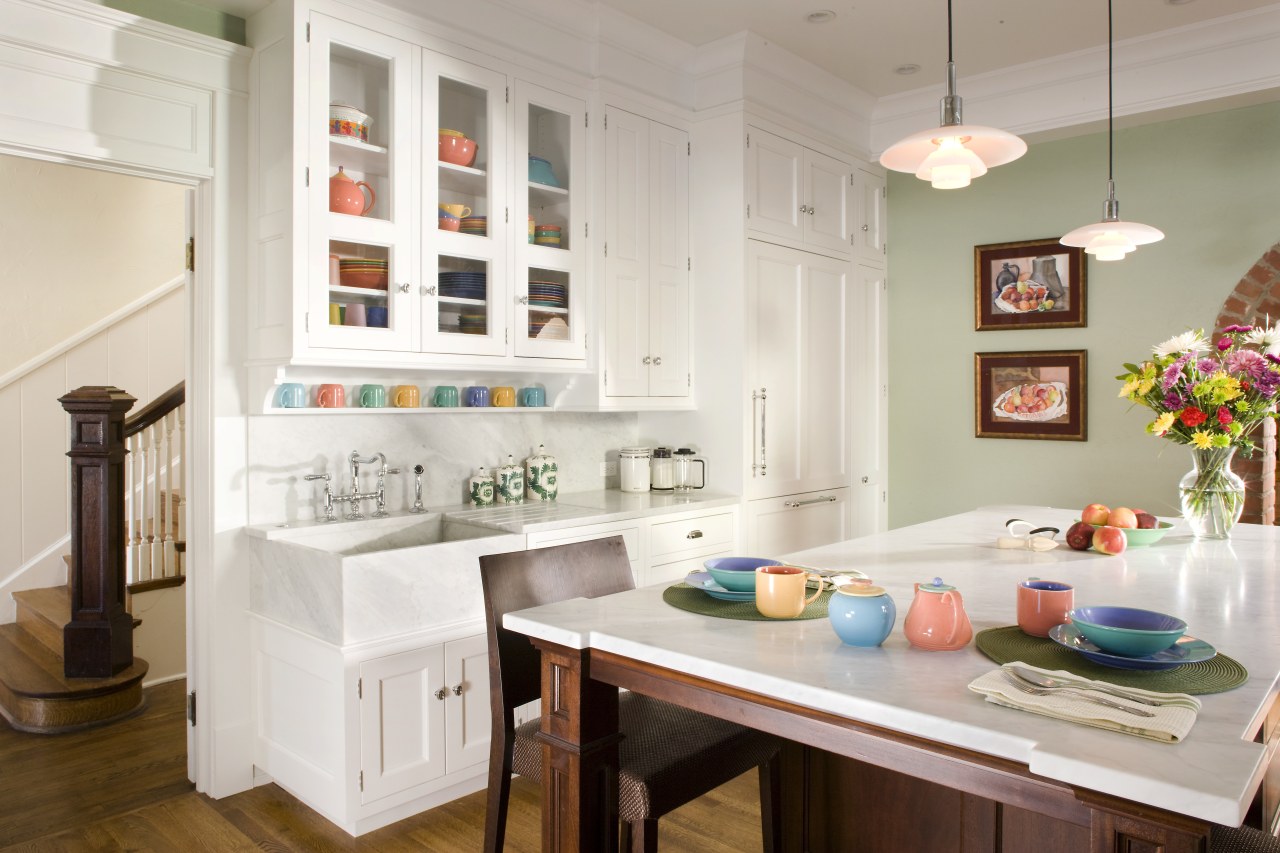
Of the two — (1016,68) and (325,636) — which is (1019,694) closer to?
(325,636)

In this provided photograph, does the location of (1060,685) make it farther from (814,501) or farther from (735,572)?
(814,501)

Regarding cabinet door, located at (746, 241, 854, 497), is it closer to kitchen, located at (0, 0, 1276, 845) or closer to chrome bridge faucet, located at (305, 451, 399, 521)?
kitchen, located at (0, 0, 1276, 845)

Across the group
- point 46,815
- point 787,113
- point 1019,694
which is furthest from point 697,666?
point 787,113

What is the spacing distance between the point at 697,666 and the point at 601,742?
0.93ft

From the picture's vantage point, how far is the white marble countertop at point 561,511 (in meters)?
3.06

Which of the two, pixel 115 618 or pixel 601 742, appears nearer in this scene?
pixel 601 742

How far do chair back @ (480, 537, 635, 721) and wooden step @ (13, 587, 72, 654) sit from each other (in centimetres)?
299

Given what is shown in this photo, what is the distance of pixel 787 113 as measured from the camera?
404cm

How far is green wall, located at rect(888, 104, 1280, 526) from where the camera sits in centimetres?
390

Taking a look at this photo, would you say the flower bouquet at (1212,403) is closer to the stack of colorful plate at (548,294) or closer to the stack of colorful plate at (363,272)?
the stack of colorful plate at (548,294)

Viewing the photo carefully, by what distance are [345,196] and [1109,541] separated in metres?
2.41

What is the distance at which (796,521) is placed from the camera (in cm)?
423

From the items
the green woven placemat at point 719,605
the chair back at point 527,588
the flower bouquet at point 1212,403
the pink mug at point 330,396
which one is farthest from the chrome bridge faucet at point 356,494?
the flower bouquet at point 1212,403

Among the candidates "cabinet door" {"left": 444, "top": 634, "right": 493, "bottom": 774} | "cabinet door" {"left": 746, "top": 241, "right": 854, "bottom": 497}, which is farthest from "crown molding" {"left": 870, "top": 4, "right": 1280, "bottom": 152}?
"cabinet door" {"left": 444, "top": 634, "right": 493, "bottom": 774}
